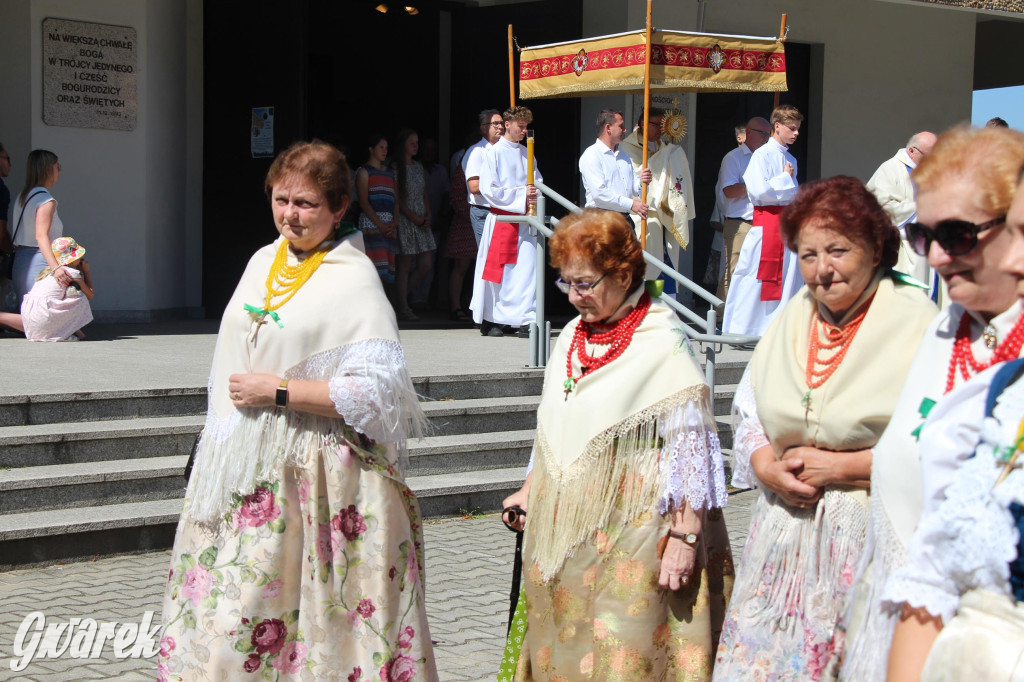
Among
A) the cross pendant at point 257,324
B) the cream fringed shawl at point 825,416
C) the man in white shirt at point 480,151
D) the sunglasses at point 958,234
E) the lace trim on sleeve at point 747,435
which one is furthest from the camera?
the man in white shirt at point 480,151

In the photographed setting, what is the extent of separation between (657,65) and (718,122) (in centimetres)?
470

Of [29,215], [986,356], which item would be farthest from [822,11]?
[986,356]

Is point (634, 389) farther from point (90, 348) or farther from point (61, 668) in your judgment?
point (90, 348)

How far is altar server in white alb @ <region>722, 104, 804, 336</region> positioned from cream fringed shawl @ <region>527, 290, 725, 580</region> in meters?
6.59

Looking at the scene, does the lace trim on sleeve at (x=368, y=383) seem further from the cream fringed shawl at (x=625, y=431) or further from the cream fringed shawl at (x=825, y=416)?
the cream fringed shawl at (x=825, y=416)

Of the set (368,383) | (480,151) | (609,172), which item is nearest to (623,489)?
(368,383)

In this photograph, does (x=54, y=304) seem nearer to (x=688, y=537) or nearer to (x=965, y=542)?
(x=688, y=537)

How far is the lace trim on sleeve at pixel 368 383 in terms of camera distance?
367 centimetres

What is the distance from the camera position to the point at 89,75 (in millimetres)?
11172

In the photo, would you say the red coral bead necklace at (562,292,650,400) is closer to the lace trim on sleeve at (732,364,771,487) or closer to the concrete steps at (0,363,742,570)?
the lace trim on sleeve at (732,364,771,487)

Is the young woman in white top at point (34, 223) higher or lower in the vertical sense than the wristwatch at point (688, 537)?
higher

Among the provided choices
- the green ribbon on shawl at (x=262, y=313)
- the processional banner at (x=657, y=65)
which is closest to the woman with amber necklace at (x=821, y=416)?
the green ribbon on shawl at (x=262, y=313)

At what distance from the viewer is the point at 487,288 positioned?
1098 centimetres

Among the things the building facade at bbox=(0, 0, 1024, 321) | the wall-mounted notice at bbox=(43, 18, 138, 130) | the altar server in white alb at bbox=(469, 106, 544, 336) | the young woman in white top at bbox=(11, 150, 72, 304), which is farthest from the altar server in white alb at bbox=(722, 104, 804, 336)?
the wall-mounted notice at bbox=(43, 18, 138, 130)
